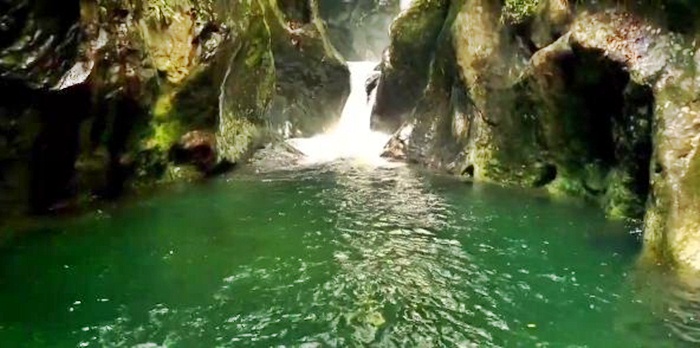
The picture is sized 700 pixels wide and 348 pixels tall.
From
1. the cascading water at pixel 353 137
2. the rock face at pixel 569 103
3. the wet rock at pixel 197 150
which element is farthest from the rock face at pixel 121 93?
the rock face at pixel 569 103

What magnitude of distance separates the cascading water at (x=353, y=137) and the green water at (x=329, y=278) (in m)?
9.07

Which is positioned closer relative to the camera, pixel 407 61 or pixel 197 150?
pixel 197 150

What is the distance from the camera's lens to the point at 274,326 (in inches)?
278

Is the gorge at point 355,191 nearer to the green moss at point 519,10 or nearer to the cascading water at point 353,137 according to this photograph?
the green moss at point 519,10

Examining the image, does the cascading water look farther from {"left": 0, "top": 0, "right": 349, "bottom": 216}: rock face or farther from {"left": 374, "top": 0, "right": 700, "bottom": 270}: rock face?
{"left": 0, "top": 0, "right": 349, "bottom": 216}: rock face

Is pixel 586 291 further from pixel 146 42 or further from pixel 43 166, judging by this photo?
pixel 146 42

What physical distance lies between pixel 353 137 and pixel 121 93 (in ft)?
46.0

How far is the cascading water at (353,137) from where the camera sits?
902 inches

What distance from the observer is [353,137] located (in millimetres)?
26406

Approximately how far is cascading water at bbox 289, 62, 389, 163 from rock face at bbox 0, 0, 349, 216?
2.40 metres

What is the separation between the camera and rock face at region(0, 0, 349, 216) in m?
10.8

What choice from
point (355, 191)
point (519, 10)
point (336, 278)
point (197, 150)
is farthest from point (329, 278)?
point (519, 10)

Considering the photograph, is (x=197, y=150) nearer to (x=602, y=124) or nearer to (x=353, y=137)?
(x=602, y=124)

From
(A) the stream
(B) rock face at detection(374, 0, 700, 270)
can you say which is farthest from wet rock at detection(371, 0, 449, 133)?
(A) the stream
